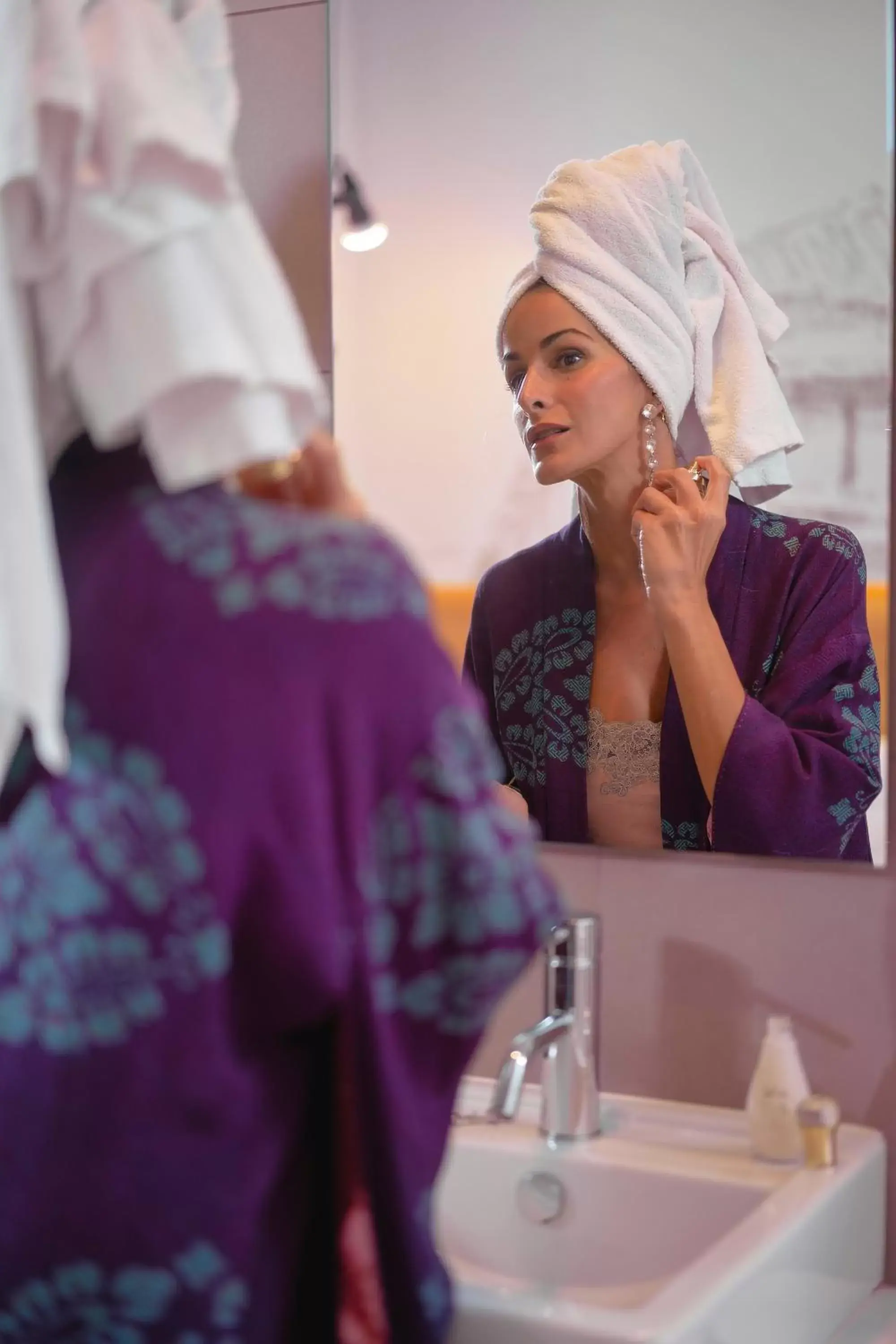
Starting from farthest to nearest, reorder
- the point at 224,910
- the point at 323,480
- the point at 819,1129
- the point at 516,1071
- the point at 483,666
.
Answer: the point at 483,666
the point at 819,1129
the point at 516,1071
the point at 323,480
the point at 224,910

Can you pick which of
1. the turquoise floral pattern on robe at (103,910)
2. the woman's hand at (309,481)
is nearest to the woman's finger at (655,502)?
the woman's hand at (309,481)

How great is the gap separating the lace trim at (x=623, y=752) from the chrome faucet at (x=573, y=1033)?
13 centimetres

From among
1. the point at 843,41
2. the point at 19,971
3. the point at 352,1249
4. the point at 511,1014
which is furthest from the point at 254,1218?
the point at 843,41

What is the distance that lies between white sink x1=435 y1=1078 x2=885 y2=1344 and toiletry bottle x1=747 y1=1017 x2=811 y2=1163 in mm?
18

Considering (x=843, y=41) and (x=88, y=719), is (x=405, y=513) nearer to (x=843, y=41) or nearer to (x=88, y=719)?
(x=843, y=41)

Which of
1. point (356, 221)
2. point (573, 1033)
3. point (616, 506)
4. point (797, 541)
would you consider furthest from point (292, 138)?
point (573, 1033)

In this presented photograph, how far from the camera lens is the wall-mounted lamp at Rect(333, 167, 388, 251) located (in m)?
1.33

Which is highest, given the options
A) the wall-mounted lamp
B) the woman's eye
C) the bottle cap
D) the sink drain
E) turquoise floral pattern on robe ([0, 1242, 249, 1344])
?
the wall-mounted lamp

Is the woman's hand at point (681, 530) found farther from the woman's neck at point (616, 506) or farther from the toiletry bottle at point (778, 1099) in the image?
the toiletry bottle at point (778, 1099)

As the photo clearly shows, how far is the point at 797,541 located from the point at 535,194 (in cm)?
38

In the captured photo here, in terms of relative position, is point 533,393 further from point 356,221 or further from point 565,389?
point 356,221

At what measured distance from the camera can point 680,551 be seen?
118 cm

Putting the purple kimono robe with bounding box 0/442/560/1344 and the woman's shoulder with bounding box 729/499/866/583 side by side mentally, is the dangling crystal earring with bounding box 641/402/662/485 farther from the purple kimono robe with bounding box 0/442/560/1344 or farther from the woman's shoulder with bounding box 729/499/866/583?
the purple kimono robe with bounding box 0/442/560/1344

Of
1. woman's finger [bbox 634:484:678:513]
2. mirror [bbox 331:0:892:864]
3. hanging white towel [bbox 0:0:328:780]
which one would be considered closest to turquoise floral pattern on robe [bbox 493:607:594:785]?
mirror [bbox 331:0:892:864]
